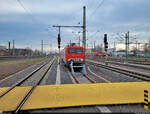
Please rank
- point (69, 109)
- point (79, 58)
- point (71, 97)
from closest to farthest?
point (69, 109) → point (71, 97) → point (79, 58)

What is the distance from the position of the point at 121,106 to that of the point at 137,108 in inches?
20.1

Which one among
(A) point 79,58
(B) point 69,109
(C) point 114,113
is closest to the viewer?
(C) point 114,113

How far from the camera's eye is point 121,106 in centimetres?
444

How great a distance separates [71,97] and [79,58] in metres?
11.1

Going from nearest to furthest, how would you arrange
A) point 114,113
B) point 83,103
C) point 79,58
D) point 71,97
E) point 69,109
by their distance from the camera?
point 114,113
point 69,109
point 83,103
point 71,97
point 79,58

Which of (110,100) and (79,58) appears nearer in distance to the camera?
(110,100)

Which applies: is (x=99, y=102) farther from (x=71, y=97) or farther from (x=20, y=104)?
(x=20, y=104)

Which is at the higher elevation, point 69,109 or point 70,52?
point 70,52

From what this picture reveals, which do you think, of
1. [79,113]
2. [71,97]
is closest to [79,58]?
[71,97]

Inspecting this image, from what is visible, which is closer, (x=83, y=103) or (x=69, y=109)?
(x=69, y=109)

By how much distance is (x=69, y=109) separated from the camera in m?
4.22

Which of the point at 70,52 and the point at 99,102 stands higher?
the point at 70,52

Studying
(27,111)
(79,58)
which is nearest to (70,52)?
(79,58)

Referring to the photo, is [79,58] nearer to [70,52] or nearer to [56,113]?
[70,52]
